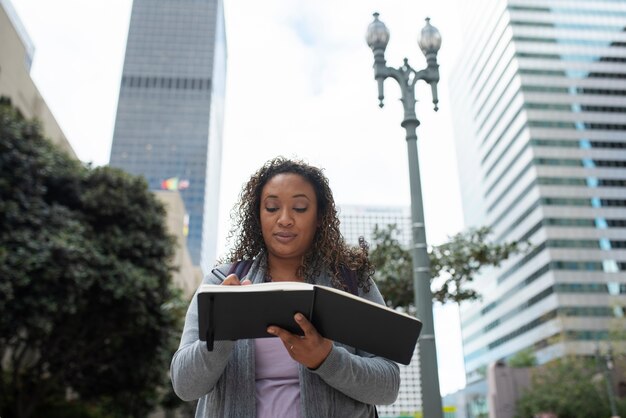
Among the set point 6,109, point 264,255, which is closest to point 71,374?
point 6,109

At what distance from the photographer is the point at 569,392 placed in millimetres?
35594

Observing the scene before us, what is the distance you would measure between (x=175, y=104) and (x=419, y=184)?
13495 cm

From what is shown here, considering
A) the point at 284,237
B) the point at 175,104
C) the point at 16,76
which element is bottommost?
the point at 284,237

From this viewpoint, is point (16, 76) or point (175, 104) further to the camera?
point (175, 104)

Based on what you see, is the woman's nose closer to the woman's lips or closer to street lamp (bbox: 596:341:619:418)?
the woman's lips

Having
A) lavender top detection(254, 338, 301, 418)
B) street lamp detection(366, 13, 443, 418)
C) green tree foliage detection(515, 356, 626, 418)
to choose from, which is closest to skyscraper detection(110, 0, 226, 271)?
green tree foliage detection(515, 356, 626, 418)

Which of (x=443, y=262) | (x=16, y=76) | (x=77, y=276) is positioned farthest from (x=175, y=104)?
(x=443, y=262)

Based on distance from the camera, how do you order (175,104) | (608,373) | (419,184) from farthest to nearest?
(175,104)
(608,373)
(419,184)

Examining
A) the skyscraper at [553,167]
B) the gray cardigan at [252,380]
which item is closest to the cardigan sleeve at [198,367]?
the gray cardigan at [252,380]

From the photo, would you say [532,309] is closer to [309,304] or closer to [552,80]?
[552,80]

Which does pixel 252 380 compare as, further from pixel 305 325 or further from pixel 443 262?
pixel 443 262

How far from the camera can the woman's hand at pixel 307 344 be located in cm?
168

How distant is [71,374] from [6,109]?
1004 cm

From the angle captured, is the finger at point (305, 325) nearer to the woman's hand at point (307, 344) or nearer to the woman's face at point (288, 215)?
Result: the woman's hand at point (307, 344)
